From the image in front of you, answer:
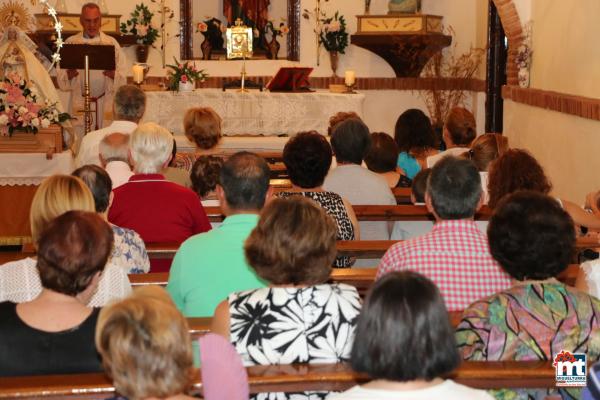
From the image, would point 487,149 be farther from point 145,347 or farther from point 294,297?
point 145,347

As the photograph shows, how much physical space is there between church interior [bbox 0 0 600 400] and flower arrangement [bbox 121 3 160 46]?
32 mm

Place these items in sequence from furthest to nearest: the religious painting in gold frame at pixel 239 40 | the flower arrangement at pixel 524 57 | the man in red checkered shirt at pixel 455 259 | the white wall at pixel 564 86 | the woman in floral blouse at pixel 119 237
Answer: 1. the religious painting in gold frame at pixel 239 40
2. the flower arrangement at pixel 524 57
3. the white wall at pixel 564 86
4. the woman in floral blouse at pixel 119 237
5. the man in red checkered shirt at pixel 455 259

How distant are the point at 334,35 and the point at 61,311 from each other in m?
12.0

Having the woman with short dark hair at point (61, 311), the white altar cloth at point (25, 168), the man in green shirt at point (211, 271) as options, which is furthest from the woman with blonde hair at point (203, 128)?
the woman with short dark hair at point (61, 311)

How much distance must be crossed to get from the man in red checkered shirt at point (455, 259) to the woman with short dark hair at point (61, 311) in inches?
43.0

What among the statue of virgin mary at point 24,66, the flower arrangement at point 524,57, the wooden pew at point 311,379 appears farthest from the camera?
the flower arrangement at point 524,57

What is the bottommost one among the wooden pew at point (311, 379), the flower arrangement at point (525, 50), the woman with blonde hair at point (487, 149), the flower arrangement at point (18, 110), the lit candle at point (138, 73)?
the wooden pew at point (311, 379)

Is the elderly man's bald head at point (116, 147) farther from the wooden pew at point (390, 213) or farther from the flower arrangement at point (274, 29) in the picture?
the flower arrangement at point (274, 29)

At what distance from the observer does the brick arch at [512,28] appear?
36.5ft

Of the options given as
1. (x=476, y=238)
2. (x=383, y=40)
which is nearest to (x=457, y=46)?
(x=383, y=40)

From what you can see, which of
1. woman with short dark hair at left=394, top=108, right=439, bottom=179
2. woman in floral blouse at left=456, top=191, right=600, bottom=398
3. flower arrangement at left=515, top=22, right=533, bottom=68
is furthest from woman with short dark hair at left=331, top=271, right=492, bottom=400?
flower arrangement at left=515, top=22, right=533, bottom=68

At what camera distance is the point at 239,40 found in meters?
13.7

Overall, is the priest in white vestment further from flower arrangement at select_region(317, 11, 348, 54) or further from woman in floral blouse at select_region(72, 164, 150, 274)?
woman in floral blouse at select_region(72, 164, 150, 274)

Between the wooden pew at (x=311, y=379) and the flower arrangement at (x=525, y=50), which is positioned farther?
the flower arrangement at (x=525, y=50)
